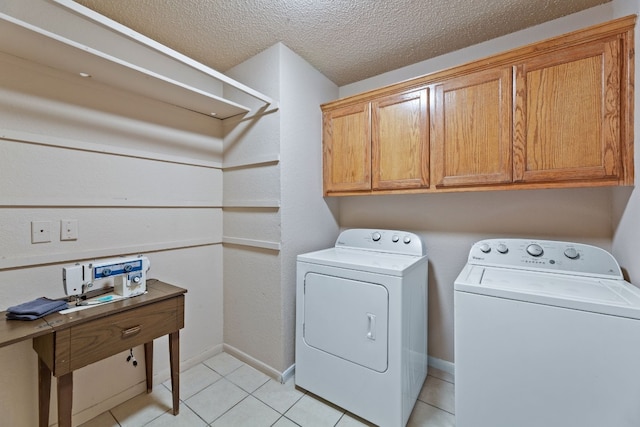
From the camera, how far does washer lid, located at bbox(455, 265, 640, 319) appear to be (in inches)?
39.8

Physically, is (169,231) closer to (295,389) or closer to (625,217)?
(295,389)

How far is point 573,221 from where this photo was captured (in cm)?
163

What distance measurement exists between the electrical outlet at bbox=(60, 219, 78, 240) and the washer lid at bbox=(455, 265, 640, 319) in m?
2.09

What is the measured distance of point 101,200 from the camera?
165cm

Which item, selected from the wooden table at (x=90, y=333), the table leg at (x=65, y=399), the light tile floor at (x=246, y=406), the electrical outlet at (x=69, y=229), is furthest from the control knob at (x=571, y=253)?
the electrical outlet at (x=69, y=229)

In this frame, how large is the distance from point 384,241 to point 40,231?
2107 mm

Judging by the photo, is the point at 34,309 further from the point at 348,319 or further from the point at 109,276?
the point at 348,319

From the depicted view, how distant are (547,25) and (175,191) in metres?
2.73

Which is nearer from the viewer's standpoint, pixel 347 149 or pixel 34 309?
pixel 34 309

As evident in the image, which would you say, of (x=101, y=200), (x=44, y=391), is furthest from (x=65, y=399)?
(x=101, y=200)

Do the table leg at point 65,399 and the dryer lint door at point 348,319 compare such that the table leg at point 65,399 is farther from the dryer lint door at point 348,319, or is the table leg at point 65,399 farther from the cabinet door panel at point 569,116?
the cabinet door panel at point 569,116

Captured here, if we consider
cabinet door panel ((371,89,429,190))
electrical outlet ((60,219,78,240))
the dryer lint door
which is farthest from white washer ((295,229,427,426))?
electrical outlet ((60,219,78,240))

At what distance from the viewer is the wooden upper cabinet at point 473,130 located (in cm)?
154

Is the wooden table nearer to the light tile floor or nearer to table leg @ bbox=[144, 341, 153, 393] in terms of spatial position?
the light tile floor
